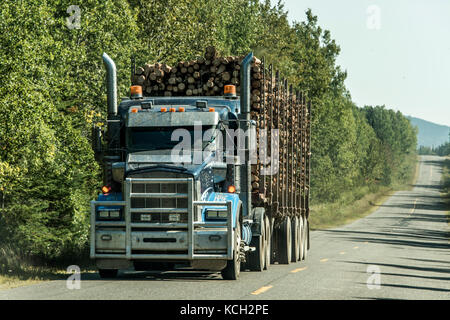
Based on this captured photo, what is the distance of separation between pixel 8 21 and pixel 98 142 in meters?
5.72

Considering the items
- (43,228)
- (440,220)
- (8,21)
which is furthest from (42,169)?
A: (440,220)

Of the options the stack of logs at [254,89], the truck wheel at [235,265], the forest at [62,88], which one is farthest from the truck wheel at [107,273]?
the forest at [62,88]

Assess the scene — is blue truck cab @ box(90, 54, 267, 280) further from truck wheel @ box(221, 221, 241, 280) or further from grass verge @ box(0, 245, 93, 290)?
grass verge @ box(0, 245, 93, 290)

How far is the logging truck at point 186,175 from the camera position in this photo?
43.3 feet

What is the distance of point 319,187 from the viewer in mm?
75875

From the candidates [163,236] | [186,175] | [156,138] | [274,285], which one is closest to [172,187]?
[186,175]

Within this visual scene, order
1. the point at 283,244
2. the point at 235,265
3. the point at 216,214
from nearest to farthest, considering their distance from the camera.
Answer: the point at 216,214
the point at 235,265
the point at 283,244

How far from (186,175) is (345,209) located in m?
66.8

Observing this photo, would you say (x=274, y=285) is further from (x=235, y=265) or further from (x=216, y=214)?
(x=216, y=214)

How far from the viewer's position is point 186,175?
13328 mm

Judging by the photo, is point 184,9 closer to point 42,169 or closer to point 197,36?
point 197,36

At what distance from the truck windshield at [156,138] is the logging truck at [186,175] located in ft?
0.06

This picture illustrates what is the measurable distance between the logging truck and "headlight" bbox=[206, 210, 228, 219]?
0.06ft

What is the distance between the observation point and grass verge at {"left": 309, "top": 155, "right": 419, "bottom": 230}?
60000 millimetres
